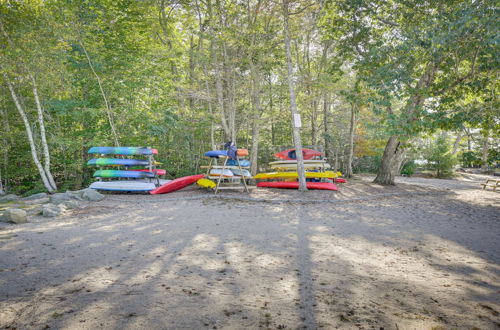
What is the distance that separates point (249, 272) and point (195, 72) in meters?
11.6

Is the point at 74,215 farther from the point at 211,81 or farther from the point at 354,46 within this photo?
the point at 354,46

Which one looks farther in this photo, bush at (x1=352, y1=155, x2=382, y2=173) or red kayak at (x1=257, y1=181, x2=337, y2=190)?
bush at (x1=352, y1=155, x2=382, y2=173)

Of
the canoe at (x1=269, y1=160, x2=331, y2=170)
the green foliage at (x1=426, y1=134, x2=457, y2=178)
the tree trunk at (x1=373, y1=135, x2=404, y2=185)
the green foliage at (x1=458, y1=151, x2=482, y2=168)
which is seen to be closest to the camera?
the canoe at (x1=269, y1=160, x2=331, y2=170)

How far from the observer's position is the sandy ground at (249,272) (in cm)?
181

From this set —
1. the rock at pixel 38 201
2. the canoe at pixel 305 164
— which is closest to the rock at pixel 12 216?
the rock at pixel 38 201

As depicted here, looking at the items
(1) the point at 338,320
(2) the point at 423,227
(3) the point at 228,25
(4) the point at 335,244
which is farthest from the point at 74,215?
(3) the point at 228,25

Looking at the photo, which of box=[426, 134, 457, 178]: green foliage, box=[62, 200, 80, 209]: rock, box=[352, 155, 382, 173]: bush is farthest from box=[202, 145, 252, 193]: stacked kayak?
box=[352, 155, 382, 173]: bush

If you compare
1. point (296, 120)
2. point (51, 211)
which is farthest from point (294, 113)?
point (51, 211)

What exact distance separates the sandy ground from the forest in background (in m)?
4.85

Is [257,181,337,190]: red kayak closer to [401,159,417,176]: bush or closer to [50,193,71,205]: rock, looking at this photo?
[50,193,71,205]: rock

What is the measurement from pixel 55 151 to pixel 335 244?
1237 cm

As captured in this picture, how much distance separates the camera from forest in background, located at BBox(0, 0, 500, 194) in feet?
25.3

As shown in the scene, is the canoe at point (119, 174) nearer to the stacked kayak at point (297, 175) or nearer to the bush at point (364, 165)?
the stacked kayak at point (297, 175)

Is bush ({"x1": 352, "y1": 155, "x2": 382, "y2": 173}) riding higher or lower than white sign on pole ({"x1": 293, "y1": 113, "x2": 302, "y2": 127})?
lower
